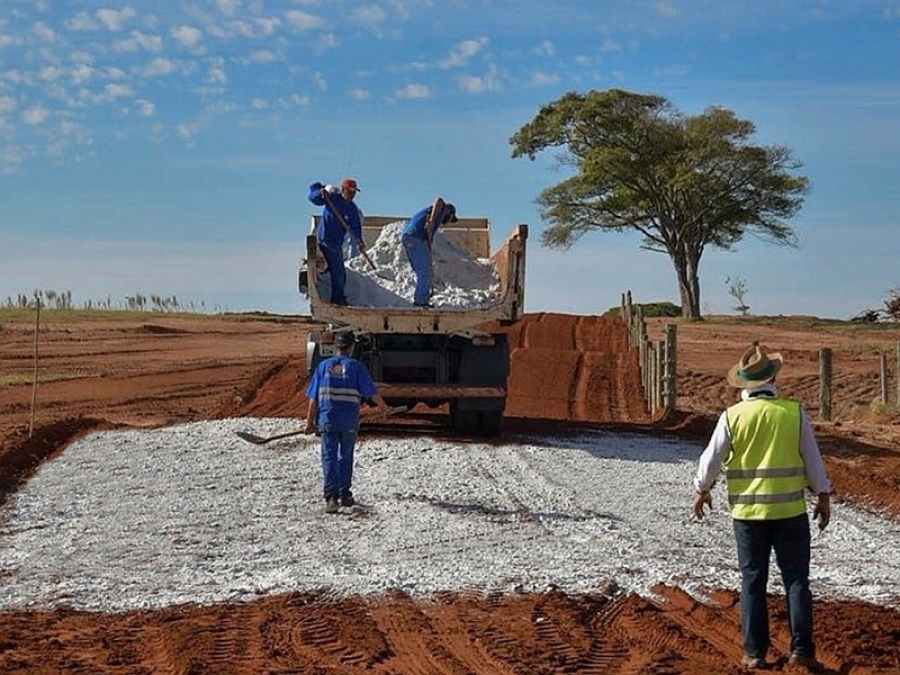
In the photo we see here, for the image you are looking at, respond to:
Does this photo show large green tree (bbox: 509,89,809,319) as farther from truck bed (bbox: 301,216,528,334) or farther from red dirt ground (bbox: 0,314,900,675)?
truck bed (bbox: 301,216,528,334)

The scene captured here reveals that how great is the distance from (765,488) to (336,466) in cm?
516

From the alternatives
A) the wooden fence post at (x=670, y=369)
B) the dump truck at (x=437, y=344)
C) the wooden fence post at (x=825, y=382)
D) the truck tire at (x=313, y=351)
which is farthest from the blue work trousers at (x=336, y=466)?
the wooden fence post at (x=825, y=382)

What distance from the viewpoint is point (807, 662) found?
7.28 m

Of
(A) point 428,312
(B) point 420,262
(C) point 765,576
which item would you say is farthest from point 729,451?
(B) point 420,262

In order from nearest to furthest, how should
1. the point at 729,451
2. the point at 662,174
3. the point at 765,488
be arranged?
the point at 765,488 → the point at 729,451 → the point at 662,174

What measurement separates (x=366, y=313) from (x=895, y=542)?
24.4 ft

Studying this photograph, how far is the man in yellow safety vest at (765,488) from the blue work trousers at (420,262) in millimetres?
9840

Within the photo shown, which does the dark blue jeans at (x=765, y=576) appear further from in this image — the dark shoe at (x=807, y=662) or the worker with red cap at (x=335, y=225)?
the worker with red cap at (x=335, y=225)

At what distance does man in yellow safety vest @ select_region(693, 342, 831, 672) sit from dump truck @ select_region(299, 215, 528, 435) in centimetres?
911

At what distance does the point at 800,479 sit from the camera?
752cm

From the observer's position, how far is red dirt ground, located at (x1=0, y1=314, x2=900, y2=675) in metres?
7.50

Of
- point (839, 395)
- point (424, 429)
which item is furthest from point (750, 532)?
point (839, 395)

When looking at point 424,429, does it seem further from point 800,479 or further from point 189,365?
point 189,365

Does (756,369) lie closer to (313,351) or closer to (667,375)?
(313,351)
